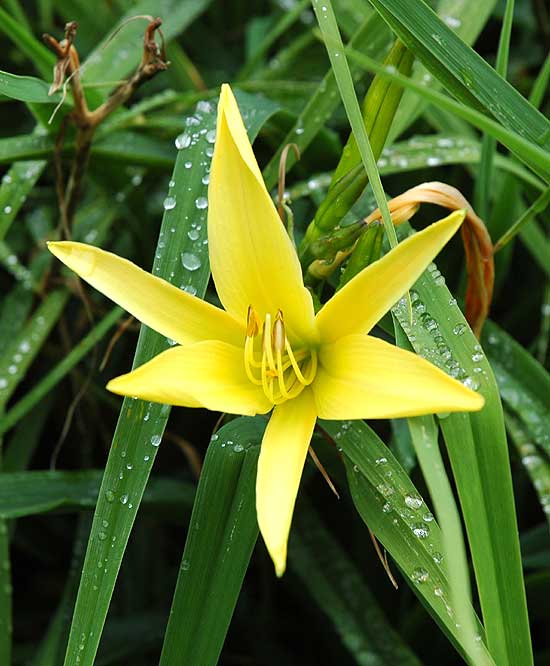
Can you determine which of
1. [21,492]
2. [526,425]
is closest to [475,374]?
[526,425]

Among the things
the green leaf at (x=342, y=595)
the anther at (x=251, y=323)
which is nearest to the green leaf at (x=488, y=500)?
the anther at (x=251, y=323)

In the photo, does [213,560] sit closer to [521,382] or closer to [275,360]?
[275,360]

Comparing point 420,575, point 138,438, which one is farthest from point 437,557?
point 138,438

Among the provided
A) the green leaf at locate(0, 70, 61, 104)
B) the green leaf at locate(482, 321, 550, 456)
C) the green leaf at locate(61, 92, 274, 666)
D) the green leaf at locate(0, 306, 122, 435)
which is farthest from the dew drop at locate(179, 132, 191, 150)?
the green leaf at locate(482, 321, 550, 456)

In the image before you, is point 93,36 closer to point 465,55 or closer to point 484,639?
point 465,55

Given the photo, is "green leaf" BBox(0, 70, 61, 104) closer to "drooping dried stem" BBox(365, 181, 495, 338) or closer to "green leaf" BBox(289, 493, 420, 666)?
"drooping dried stem" BBox(365, 181, 495, 338)

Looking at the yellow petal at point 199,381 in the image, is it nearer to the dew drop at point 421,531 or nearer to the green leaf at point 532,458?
the dew drop at point 421,531
